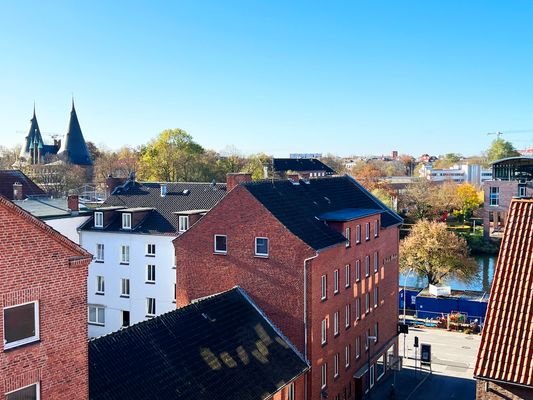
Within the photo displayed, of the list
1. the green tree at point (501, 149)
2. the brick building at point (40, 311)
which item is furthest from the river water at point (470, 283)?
the green tree at point (501, 149)

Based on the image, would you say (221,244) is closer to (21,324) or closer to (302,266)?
(302,266)

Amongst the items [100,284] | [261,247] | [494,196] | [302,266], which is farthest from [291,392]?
[494,196]

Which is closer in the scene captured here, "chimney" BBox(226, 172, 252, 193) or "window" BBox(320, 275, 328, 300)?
"window" BBox(320, 275, 328, 300)

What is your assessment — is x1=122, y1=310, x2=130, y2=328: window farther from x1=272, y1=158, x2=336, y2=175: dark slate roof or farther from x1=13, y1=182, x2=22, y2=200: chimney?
x1=272, y1=158, x2=336, y2=175: dark slate roof

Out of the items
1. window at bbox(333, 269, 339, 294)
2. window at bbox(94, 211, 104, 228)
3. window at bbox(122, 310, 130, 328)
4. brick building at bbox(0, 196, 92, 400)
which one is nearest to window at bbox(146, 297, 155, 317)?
window at bbox(122, 310, 130, 328)

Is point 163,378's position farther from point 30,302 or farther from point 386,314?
point 386,314

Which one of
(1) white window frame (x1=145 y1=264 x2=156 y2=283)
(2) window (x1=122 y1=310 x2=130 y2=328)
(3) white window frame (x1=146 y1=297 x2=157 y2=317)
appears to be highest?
(1) white window frame (x1=145 y1=264 x2=156 y2=283)

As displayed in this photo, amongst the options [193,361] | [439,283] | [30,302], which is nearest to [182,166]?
[439,283]
